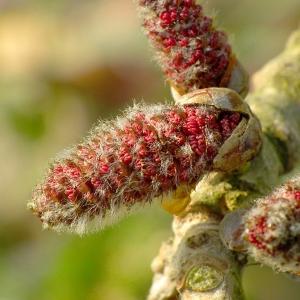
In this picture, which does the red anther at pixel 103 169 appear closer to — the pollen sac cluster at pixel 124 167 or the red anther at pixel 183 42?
the pollen sac cluster at pixel 124 167

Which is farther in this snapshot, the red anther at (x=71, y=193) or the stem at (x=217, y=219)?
the stem at (x=217, y=219)

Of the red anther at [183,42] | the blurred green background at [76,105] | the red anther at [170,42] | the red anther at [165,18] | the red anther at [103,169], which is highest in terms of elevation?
the blurred green background at [76,105]

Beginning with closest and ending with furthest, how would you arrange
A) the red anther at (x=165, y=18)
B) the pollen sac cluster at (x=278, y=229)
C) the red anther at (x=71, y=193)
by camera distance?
the pollen sac cluster at (x=278, y=229)
the red anther at (x=71, y=193)
the red anther at (x=165, y=18)

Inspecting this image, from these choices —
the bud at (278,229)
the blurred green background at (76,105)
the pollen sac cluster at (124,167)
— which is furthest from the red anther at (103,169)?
the blurred green background at (76,105)

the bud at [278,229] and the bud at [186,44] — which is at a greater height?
the bud at [186,44]

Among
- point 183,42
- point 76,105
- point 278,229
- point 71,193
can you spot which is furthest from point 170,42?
point 76,105

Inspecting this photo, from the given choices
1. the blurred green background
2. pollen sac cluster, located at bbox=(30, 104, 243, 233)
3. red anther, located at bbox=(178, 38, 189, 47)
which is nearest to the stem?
pollen sac cluster, located at bbox=(30, 104, 243, 233)

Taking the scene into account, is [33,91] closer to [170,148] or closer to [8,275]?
[8,275]

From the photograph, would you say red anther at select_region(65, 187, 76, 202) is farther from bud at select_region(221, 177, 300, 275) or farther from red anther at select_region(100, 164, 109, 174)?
bud at select_region(221, 177, 300, 275)
